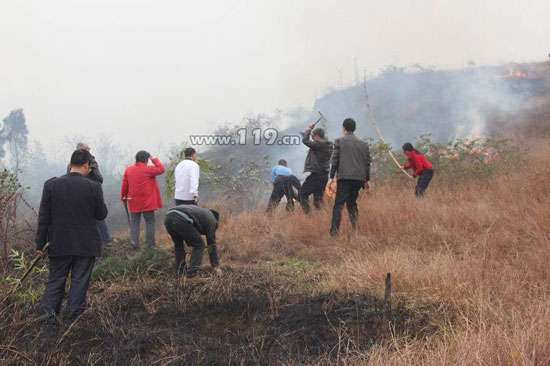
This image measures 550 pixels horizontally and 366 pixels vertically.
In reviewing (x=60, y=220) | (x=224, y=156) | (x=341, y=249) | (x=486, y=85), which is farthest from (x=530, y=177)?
(x=486, y=85)

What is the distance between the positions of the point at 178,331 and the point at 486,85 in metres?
22.6

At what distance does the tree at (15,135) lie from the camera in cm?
2578

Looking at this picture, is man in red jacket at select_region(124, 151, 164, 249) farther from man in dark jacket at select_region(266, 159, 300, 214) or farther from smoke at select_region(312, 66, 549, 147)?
smoke at select_region(312, 66, 549, 147)

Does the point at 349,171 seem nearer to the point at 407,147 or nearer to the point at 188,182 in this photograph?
the point at 188,182

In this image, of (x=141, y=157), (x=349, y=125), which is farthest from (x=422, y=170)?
(x=141, y=157)

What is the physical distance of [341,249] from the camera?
18.5 ft

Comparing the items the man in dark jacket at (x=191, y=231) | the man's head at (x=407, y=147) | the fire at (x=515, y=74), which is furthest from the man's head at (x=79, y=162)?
the fire at (x=515, y=74)

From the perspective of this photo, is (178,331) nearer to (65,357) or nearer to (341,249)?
(65,357)

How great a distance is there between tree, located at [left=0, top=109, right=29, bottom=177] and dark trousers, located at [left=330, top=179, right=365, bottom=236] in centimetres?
2451

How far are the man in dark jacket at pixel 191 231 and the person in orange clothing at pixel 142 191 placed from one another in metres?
2.26

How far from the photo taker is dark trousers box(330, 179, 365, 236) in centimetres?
653

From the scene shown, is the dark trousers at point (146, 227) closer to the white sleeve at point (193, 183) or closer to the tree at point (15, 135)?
the white sleeve at point (193, 183)

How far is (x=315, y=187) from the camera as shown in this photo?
8148mm

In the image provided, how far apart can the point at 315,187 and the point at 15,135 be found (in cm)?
2417
